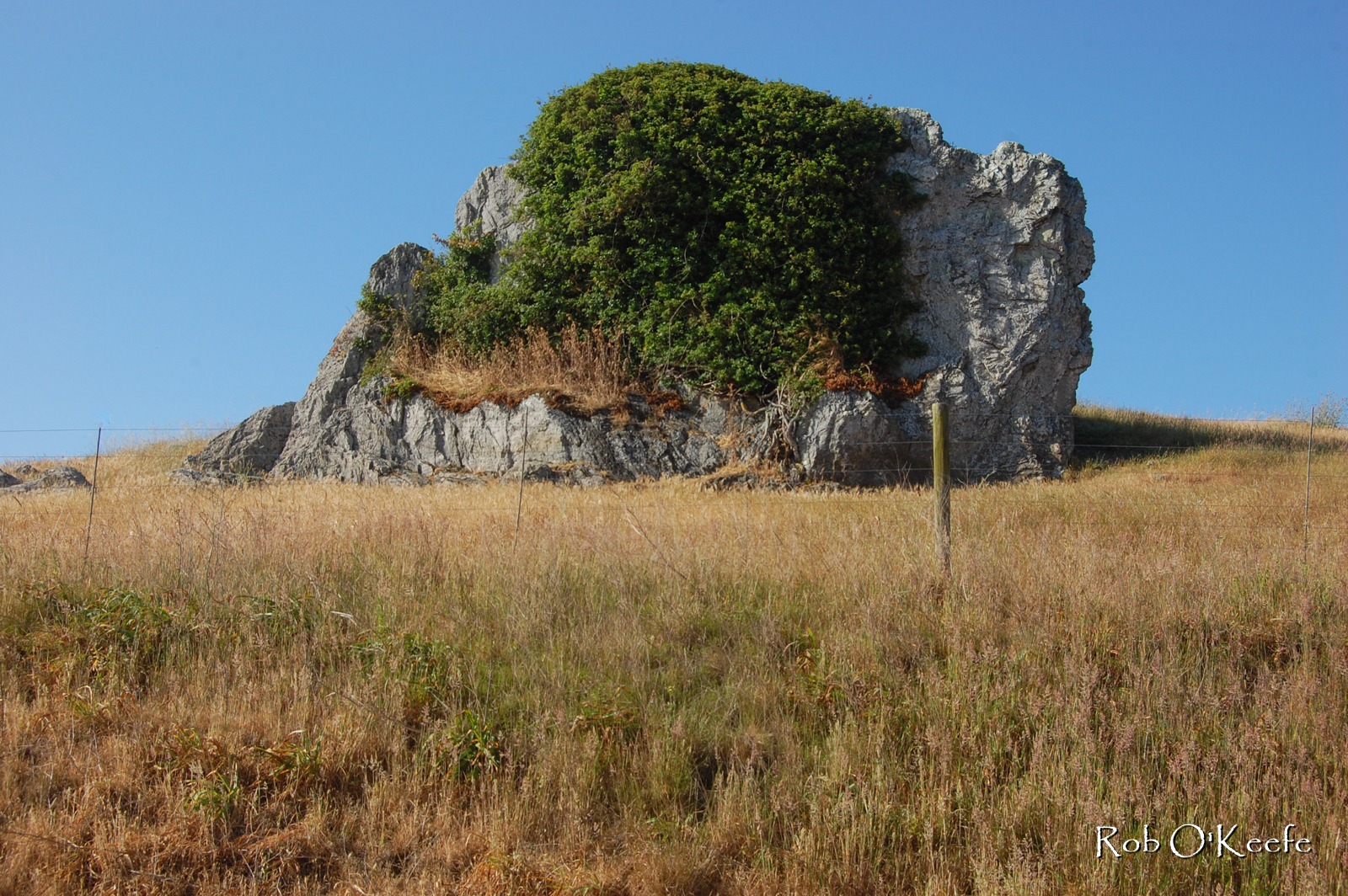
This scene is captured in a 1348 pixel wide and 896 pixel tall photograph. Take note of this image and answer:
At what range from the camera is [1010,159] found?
1555 centimetres

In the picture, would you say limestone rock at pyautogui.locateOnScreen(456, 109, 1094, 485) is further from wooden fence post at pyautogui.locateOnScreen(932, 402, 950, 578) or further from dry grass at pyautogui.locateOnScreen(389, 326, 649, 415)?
wooden fence post at pyautogui.locateOnScreen(932, 402, 950, 578)

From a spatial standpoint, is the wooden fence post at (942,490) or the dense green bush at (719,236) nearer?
the wooden fence post at (942,490)

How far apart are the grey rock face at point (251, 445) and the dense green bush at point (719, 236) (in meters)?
4.80

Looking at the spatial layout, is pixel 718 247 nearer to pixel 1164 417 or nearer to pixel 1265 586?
pixel 1265 586

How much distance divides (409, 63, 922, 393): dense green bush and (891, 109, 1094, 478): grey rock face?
506 mm

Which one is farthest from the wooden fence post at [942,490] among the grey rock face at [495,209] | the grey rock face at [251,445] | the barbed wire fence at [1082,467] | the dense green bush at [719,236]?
the grey rock face at [251,445]

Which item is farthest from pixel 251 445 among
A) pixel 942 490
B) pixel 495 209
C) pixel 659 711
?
pixel 659 711

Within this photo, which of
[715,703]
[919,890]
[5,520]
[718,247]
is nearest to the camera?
[919,890]

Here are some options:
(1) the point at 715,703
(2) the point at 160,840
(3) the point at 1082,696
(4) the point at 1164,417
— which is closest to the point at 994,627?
(3) the point at 1082,696

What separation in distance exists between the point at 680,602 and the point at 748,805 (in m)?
2.27

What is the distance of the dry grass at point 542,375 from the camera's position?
48.7ft

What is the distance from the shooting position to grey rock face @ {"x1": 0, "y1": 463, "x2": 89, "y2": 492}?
1595 cm
